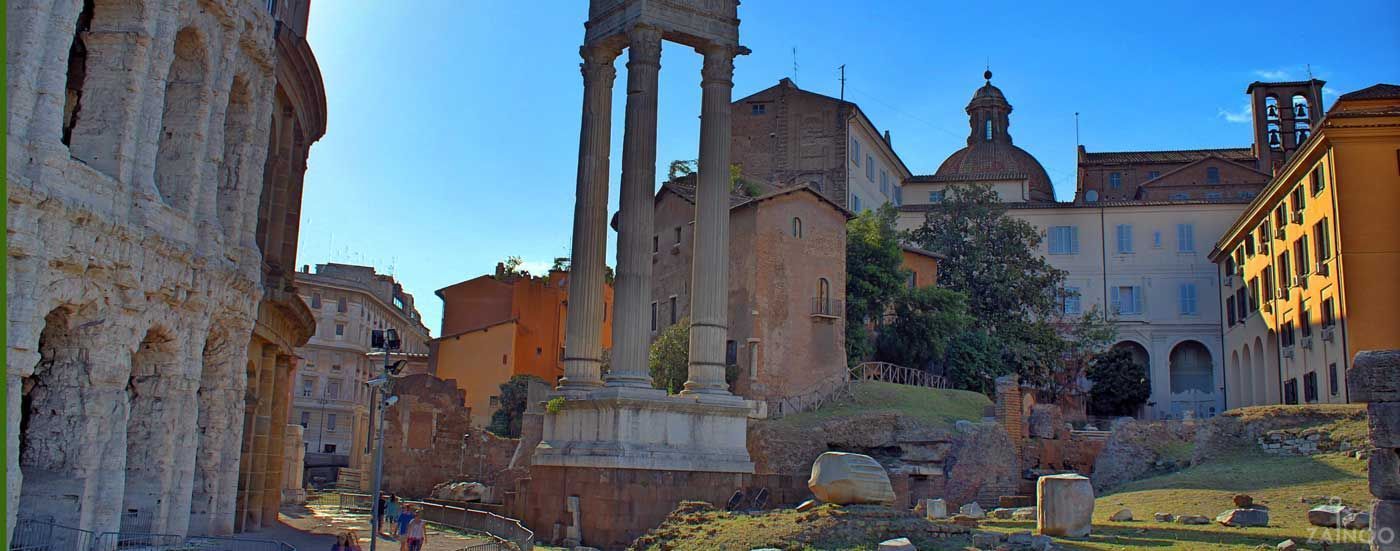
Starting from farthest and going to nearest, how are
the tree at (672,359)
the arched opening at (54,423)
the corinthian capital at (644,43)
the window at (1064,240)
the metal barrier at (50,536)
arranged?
1. the window at (1064,240)
2. the tree at (672,359)
3. the corinthian capital at (644,43)
4. the arched opening at (54,423)
5. the metal barrier at (50,536)

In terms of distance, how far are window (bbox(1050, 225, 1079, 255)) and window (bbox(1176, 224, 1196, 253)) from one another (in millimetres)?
4300

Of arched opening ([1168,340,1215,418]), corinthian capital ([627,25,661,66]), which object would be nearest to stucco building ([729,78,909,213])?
arched opening ([1168,340,1215,418])

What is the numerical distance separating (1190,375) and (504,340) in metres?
30.2

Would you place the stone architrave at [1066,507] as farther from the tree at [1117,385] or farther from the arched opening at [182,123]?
the tree at [1117,385]

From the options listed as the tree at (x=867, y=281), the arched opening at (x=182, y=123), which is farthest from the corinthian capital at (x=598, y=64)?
the tree at (x=867, y=281)

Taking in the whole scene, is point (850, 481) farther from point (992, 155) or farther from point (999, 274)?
point (992, 155)

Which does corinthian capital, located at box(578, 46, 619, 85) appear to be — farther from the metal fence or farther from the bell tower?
the bell tower

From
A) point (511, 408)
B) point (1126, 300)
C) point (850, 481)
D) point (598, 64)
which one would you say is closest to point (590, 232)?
point (598, 64)

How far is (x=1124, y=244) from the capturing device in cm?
5297

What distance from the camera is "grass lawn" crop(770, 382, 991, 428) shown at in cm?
3391

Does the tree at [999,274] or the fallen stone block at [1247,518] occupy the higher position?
the tree at [999,274]

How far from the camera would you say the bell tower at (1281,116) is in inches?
2221

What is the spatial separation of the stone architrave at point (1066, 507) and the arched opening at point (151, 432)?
12182 mm

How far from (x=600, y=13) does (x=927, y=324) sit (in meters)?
20.2
